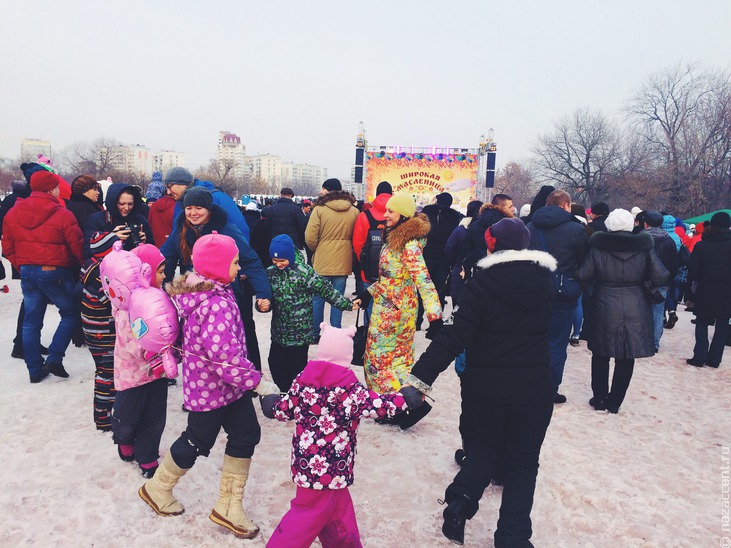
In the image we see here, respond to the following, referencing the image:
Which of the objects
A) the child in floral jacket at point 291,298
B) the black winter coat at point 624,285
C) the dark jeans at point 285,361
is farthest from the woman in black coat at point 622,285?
the dark jeans at point 285,361

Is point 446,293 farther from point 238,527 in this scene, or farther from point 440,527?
point 238,527

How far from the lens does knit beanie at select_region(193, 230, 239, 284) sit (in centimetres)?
271

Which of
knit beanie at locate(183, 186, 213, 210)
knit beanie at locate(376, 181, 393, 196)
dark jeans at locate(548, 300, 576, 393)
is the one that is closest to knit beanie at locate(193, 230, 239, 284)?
knit beanie at locate(183, 186, 213, 210)

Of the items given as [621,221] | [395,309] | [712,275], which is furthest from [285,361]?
[712,275]

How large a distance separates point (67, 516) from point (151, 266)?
64.7 inches

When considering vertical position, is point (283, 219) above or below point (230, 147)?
below

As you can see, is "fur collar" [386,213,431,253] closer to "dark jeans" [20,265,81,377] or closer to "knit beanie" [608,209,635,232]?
"knit beanie" [608,209,635,232]

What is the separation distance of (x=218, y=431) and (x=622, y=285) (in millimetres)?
3967

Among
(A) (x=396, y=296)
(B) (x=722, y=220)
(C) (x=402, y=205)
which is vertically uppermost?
(C) (x=402, y=205)

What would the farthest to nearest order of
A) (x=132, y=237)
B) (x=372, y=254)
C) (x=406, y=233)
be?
1. (x=372, y=254)
2. (x=132, y=237)
3. (x=406, y=233)

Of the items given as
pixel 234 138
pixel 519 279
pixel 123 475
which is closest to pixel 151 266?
pixel 123 475

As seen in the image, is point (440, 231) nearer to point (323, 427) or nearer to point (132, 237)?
point (132, 237)

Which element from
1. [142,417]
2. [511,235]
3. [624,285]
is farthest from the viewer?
[624,285]

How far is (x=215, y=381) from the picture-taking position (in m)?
2.73
